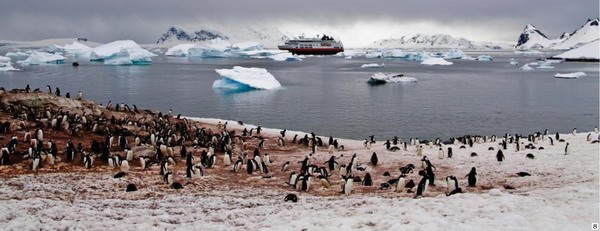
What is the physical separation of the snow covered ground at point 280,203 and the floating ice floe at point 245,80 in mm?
34509

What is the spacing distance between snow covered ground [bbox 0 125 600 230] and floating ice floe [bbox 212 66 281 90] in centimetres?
3451

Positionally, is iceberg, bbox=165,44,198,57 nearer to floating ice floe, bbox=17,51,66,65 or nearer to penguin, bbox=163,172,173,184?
floating ice floe, bbox=17,51,66,65

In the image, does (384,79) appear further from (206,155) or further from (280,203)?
(280,203)

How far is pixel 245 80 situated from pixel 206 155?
3341 centimetres

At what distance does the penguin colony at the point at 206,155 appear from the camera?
1318 centimetres

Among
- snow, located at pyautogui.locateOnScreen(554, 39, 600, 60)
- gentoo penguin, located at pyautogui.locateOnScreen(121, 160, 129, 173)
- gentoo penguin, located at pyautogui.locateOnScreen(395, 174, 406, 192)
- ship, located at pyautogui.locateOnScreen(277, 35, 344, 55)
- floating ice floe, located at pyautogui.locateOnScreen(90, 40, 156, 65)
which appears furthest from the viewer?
ship, located at pyautogui.locateOnScreen(277, 35, 344, 55)

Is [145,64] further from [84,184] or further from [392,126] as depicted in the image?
[84,184]

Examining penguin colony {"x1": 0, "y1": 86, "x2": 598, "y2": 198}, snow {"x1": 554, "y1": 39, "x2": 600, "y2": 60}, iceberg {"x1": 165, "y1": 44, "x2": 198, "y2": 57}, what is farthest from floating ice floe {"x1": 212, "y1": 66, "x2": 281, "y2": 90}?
iceberg {"x1": 165, "y1": 44, "x2": 198, "y2": 57}

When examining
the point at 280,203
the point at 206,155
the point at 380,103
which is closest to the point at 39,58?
the point at 380,103

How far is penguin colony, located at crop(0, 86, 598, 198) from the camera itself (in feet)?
43.2

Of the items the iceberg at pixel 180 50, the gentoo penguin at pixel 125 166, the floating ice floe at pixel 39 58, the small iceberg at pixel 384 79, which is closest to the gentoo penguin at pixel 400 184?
the gentoo penguin at pixel 125 166

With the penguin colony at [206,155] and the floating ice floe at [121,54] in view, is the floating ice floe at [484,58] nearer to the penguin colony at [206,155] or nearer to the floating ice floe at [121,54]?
the floating ice floe at [121,54]

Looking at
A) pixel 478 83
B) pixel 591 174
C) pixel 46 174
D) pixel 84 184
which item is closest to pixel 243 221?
pixel 84 184

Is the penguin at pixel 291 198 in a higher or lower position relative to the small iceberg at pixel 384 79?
lower
